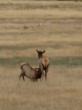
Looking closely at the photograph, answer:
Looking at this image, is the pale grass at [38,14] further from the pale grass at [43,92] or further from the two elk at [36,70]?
the two elk at [36,70]

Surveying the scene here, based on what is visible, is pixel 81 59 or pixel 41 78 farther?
pixel 81 59

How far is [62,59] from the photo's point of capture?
721 inches

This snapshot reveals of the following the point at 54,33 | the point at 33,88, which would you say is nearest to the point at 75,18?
the point at 54,33

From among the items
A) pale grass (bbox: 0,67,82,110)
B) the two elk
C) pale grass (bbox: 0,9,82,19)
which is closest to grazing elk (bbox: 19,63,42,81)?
the two elk

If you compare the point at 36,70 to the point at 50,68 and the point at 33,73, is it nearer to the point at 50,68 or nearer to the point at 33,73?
the point at 33,73

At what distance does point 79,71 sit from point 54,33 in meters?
12.8

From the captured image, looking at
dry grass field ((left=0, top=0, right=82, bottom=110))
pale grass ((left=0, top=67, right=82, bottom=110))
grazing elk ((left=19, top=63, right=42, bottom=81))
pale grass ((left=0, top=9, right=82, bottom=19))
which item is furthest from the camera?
pale grass ((left=0, top=9, right=82, bottom=19))

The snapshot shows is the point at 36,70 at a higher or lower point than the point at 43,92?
higher

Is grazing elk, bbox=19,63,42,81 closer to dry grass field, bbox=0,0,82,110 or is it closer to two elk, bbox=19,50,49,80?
two elk, bbox=19,50,49,80

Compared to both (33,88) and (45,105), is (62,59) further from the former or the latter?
(45,105)

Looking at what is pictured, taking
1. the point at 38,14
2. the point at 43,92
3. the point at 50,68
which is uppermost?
the point at 43,92

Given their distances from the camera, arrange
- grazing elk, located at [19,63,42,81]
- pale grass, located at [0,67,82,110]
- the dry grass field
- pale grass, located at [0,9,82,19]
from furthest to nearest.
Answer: pale grass, located at [0,9,82,19], grazing elk, located at [19,63,42,81], the dry grass field, pale grass, located at [0,67,82,110]

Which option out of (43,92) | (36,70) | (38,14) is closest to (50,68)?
(36,70)

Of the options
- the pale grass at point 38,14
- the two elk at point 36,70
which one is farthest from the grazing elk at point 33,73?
the pale grass at point 38,14
